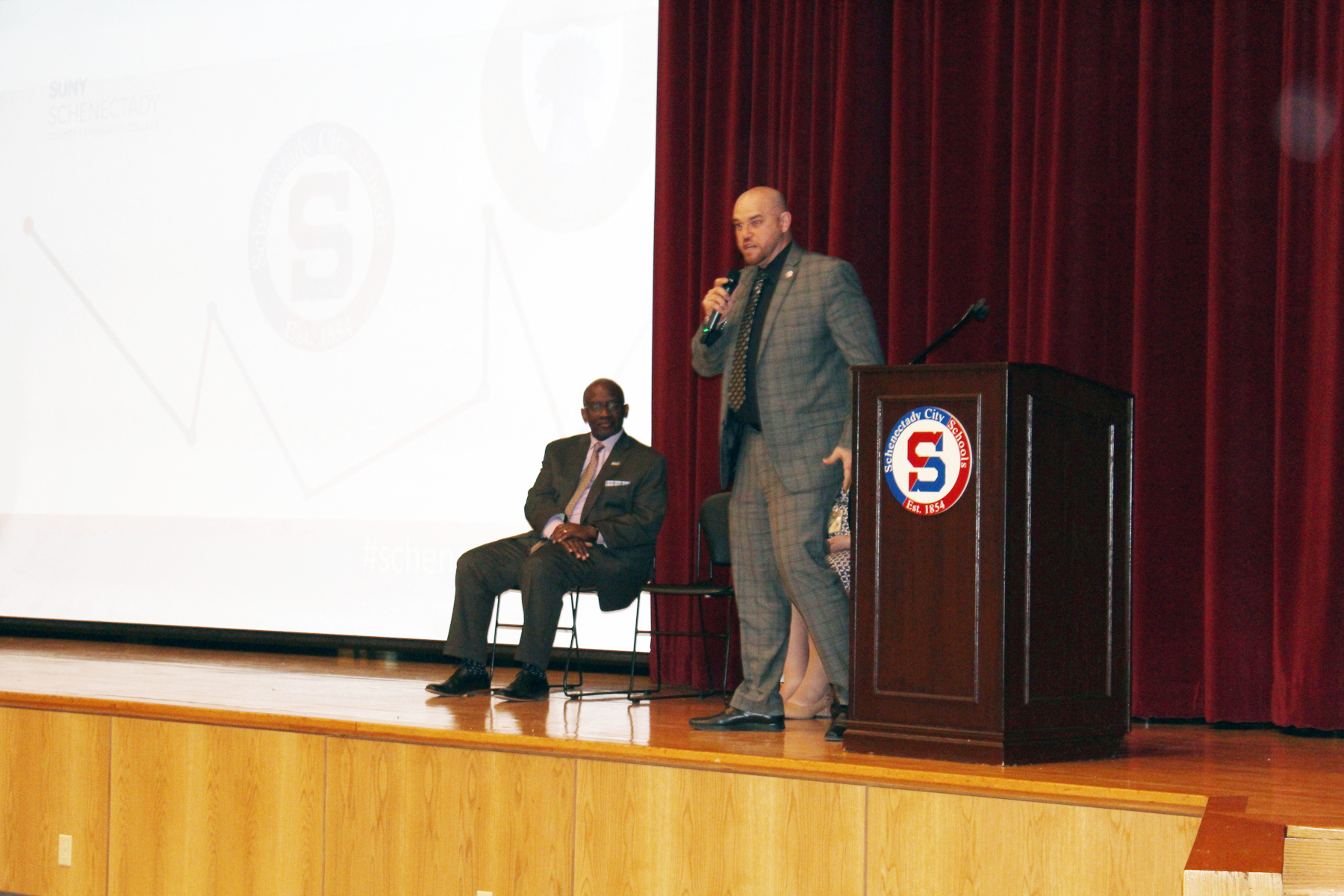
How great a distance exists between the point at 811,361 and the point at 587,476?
1.23 m

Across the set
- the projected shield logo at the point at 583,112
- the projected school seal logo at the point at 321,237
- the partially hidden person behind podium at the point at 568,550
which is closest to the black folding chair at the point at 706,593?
the partially hidden person behind podium at the point at 568,550

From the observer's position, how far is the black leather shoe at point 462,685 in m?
3.87

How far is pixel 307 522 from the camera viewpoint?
5.12 meters

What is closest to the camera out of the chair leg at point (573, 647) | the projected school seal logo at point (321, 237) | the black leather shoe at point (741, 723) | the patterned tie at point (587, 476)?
the black leather shoe at point (741, 723)

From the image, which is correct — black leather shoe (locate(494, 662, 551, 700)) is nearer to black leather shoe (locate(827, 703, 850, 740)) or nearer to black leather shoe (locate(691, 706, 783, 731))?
black leather shoe (locate(691, 706, 783, 731))

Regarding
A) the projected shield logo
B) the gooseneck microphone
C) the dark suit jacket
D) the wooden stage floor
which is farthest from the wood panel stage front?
the projected shield logo

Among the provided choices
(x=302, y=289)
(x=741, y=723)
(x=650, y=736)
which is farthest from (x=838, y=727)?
(x=302, y=289)

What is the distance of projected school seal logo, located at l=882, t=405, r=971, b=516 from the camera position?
2.67 metres

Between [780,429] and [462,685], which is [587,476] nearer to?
Answer: [462,685]

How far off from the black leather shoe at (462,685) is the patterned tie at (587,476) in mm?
A: 558

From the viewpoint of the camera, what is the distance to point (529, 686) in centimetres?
378

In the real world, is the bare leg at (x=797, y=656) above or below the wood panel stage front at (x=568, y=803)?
above

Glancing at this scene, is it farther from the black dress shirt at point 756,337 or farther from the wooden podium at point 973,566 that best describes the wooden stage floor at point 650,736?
the black dress shirt at point 756,337

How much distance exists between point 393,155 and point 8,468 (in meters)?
2.36
